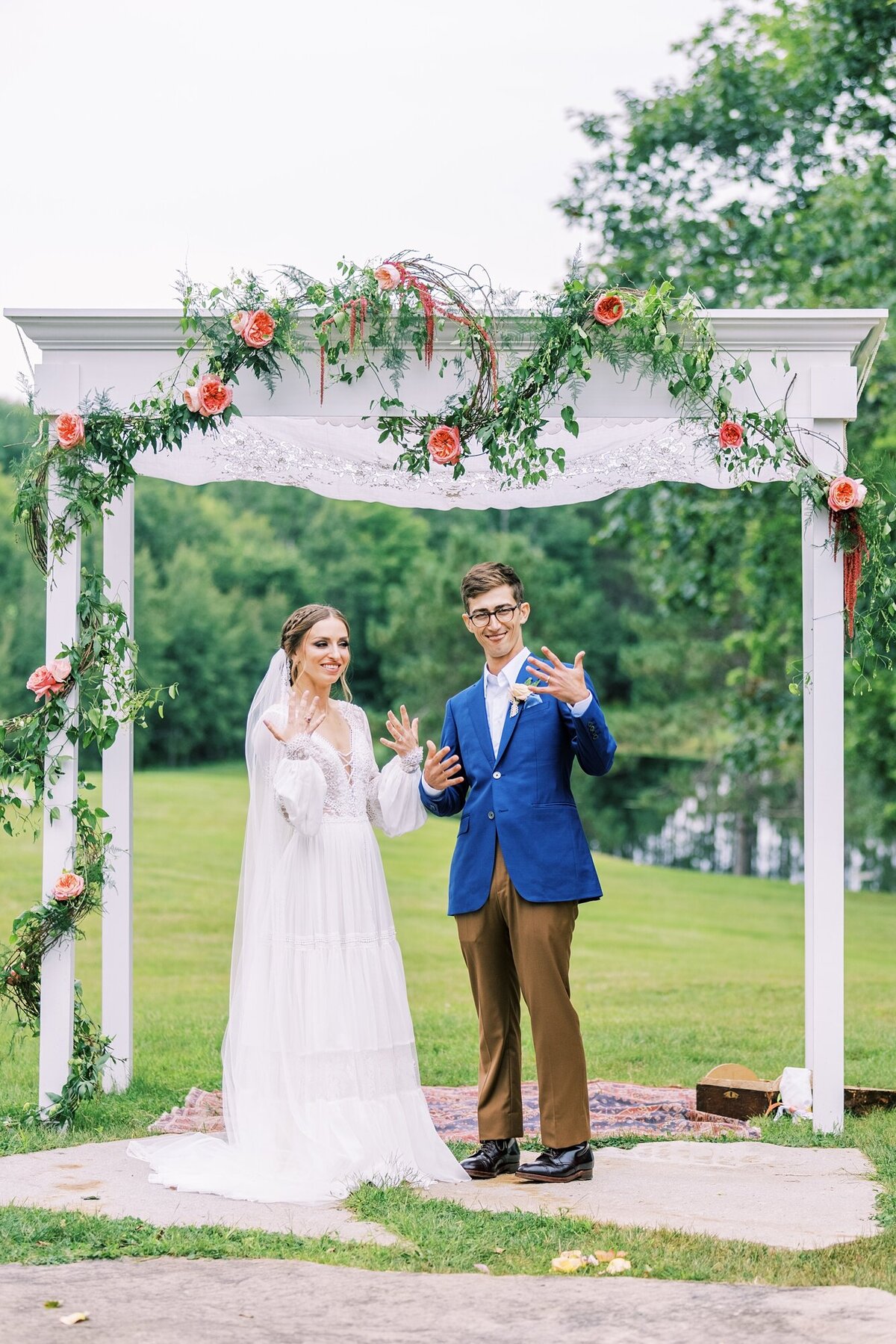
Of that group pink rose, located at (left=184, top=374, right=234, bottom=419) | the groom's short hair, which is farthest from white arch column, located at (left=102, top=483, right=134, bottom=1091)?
the groom's short hair

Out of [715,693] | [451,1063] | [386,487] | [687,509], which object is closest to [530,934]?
[386,487]

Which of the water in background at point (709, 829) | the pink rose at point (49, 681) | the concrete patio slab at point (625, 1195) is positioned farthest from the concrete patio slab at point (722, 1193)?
the water in background at point (709, 829)

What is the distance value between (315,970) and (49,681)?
139 cm

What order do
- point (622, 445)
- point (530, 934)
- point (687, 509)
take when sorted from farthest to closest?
point (687, 509)
point (622, 445)
point (530, 934)

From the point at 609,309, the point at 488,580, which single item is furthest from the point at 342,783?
the point at 609,309

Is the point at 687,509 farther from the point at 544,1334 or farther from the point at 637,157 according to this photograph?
the point at 544,1334

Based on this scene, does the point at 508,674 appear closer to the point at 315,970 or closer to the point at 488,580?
the point at 488,580

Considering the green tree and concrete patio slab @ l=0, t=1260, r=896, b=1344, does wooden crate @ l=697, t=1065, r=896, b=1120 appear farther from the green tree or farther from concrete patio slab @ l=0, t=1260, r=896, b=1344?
the green tree

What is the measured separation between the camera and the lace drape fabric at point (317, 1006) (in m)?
4.30

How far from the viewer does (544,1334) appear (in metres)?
2.98

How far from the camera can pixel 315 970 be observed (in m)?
4.44

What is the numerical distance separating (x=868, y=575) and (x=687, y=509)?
7563 mm

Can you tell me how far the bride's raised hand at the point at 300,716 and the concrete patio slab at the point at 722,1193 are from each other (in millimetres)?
1452

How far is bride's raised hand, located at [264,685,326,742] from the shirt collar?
55cm
